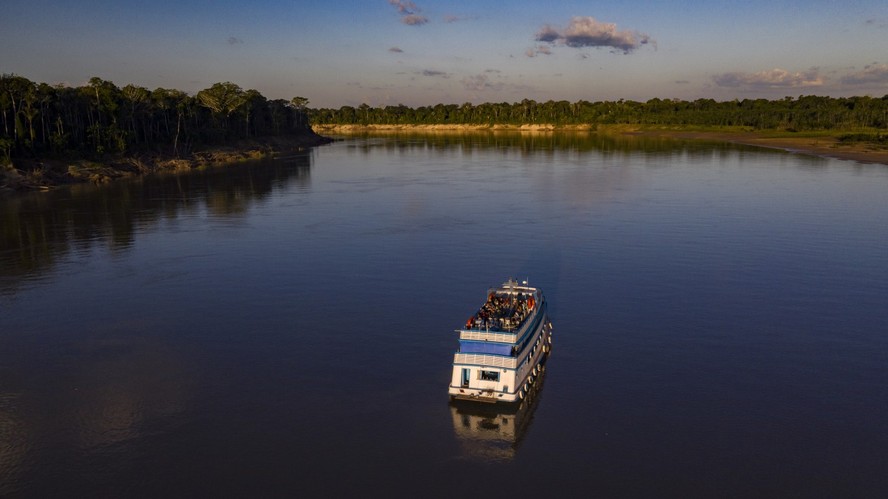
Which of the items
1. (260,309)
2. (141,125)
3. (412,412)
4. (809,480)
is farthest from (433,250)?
(141,125)

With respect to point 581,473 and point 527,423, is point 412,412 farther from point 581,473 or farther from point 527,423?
point 581,473

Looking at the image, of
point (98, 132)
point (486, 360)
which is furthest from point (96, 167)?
point (486, 360)

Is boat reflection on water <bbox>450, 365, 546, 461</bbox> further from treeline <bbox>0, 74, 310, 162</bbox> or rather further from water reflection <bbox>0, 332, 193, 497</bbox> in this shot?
treeline <bbox>0, 74, 310, 162</bbox>

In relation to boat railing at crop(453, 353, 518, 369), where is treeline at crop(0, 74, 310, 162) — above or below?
above

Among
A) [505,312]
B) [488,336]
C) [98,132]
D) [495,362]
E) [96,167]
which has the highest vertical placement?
[98,132]

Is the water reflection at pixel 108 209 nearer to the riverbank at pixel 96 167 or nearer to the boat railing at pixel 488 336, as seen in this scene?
the riverbank at pixel 96 167

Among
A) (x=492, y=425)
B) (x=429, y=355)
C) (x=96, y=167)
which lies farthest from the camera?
(x=96, y=167)

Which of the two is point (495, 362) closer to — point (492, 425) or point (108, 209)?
point (492, 425)

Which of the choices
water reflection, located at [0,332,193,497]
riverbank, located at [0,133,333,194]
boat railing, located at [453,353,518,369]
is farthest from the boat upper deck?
riverbank, located at [0,133,333,194]
